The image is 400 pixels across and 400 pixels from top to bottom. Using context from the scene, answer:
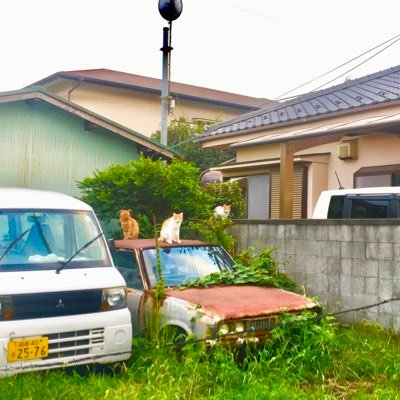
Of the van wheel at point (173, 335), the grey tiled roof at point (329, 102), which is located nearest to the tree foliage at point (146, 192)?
the grey tiled roof at point (329, 102)

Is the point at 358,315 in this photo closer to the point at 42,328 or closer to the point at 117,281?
the point at 117,281

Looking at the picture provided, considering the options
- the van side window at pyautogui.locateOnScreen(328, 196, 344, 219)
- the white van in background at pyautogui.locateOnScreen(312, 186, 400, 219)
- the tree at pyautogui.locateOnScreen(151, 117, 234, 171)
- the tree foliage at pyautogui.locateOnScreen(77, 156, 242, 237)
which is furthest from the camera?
the tree at pyautogui.locateOnScreen(151, 117, 234, 171)

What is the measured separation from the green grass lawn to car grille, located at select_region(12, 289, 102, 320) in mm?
518

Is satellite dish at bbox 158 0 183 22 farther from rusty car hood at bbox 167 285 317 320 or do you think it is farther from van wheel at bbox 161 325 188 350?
van wheel at bbox 161 325 188 350

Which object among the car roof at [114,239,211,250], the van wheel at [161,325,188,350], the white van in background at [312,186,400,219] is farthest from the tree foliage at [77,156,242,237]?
the van wheel at [161,325,188,350]

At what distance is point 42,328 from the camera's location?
4367 mm

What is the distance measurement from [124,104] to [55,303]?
1952 cm

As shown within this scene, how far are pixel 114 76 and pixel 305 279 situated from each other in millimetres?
19694

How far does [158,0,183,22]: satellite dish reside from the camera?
39.9ft

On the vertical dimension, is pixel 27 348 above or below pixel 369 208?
below

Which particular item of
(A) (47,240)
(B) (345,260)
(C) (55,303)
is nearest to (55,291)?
(C) (55,303)

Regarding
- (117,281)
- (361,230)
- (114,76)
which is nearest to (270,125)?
(361,230)

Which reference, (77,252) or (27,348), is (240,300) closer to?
(77,252)

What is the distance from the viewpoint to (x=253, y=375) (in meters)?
4.47
